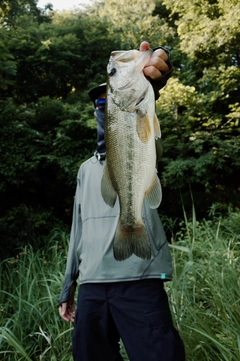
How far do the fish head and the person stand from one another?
0.20 m

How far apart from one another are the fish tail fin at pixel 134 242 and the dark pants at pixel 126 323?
0.29 meters

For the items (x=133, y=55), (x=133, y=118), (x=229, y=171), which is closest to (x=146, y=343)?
(x=133, y=118)

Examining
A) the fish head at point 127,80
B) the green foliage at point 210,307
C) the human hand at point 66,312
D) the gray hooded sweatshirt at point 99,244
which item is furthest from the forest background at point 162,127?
the fish head at point 127,80

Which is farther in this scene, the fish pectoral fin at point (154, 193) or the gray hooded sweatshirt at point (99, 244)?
the gray hooded sweatshirt at point (99, 244)

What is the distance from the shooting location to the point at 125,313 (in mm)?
1708

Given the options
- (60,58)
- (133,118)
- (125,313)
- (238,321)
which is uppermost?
(60,58)

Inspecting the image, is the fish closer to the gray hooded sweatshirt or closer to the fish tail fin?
the fish tail fin

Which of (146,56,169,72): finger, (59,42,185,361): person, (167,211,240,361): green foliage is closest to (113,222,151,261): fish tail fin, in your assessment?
(59,42,185,361): person

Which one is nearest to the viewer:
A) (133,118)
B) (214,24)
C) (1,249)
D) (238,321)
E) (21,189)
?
(133,118)

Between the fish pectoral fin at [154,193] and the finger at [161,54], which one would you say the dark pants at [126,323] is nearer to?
the fish pectoral fin at [154,193]

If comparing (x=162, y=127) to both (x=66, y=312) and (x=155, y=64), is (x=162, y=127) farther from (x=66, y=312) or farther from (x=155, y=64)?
(x=155, y=64)

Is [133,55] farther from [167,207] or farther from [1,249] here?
[167,207]

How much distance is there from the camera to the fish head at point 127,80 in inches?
50.7

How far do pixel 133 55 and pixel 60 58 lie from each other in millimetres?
7570
